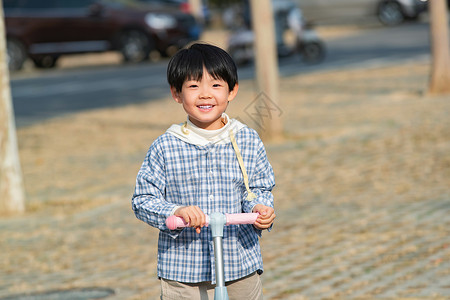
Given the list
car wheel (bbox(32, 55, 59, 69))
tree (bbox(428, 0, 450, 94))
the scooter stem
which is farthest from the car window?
the scooter stem

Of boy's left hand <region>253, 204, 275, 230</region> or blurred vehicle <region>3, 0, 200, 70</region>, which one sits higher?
blurred vehicle <region>3, 0, 200, 70</region>

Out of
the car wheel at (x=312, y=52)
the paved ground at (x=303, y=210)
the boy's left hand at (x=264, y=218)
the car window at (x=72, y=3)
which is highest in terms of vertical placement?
the car window at (x=72, y=3)

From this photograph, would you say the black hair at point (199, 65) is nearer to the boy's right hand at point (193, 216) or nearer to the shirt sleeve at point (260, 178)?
the shirt sleeve at point (260, 178)

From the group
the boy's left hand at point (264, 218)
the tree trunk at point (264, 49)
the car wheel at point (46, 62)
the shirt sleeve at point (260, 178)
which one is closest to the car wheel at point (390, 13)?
the car wheel at point (46, 62)

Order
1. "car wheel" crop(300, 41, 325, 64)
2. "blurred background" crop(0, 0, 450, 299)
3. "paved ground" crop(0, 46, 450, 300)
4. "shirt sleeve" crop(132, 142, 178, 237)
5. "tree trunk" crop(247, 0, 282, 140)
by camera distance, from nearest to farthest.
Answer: "shirt sleeve" crop(132, 142, 178, 237) < "paved ground" crop(0, 46, 450, 300) < "blurred background" crop(0, 0, 450, 299) < "tree trunk" crop(247, 0, 282, 140) < "car wheel" crop(300, 41, 325, 64)

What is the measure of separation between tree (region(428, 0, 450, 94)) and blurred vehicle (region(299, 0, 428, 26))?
1506 centimetres

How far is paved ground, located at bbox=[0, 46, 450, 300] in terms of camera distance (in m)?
5.47

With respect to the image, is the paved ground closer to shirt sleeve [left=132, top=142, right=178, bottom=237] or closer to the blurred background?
the blurred background

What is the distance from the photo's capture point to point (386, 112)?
12.6m

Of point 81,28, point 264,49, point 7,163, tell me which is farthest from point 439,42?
point 81,28

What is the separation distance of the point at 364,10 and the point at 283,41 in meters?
8.77

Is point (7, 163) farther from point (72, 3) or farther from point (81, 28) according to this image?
point (72, 3)

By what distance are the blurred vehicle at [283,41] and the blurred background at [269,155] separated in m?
0.04

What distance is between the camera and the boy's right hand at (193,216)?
268 cm
